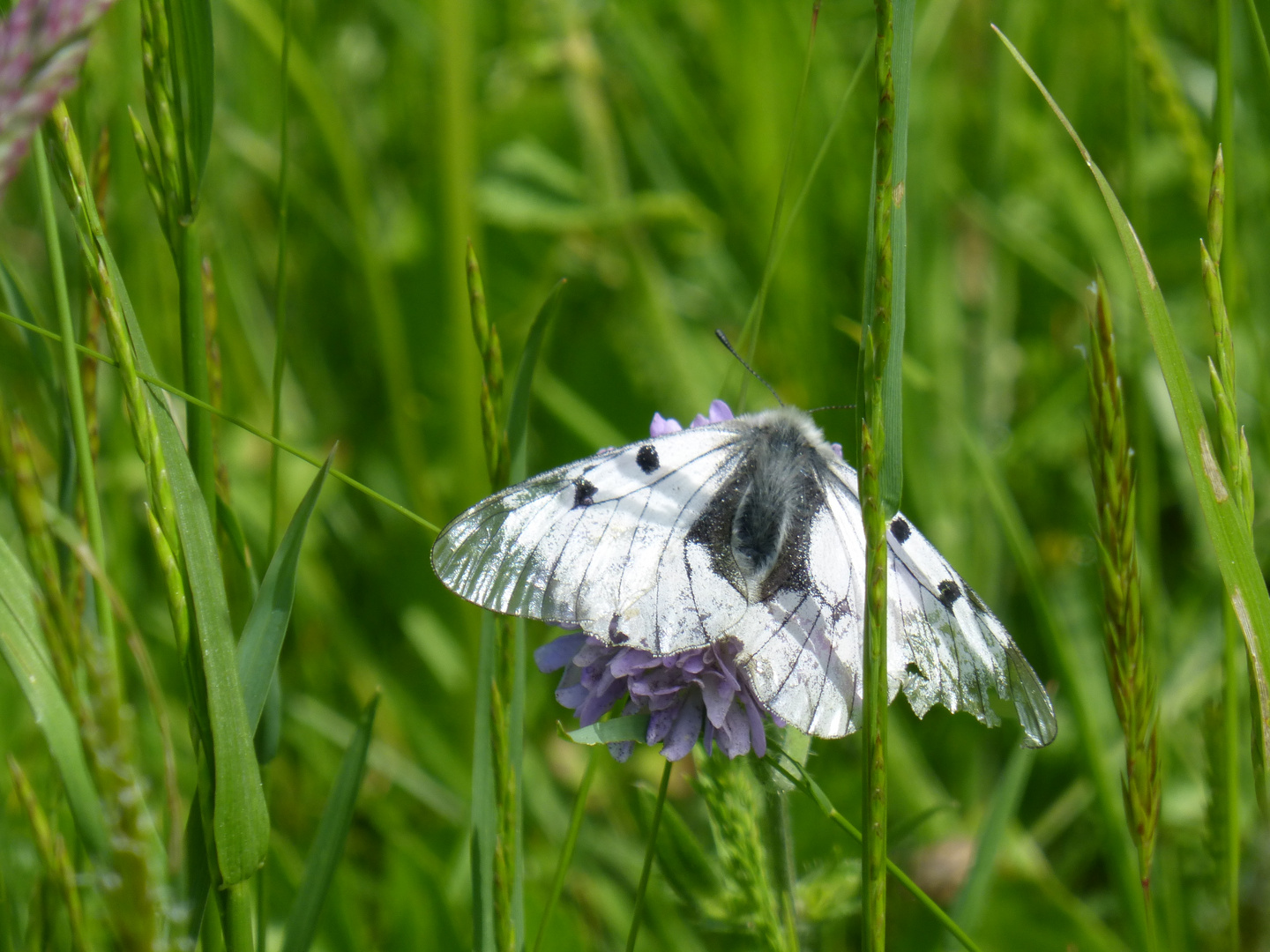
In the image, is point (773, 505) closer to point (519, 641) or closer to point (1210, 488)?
point (519, 641)

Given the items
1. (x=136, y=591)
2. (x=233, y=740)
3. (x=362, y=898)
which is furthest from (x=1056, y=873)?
(x=136, y=591)

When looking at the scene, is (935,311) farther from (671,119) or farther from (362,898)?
(362,898)

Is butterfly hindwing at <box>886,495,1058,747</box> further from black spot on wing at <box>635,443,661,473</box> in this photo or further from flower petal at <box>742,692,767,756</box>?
black spot on wing at <box>635,443,661,473</box>

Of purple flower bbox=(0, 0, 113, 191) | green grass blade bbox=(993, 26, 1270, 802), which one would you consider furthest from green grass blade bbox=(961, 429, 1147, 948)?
purple flower bbox=(0, 0, 113, 191)

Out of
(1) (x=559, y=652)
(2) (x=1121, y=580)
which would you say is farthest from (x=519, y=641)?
(2) (x=1121, y=580)

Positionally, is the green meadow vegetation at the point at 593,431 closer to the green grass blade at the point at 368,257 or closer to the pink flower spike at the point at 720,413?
the green grass blade at the point at 368,257

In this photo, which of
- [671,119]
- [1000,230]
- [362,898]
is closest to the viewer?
[362,898]
